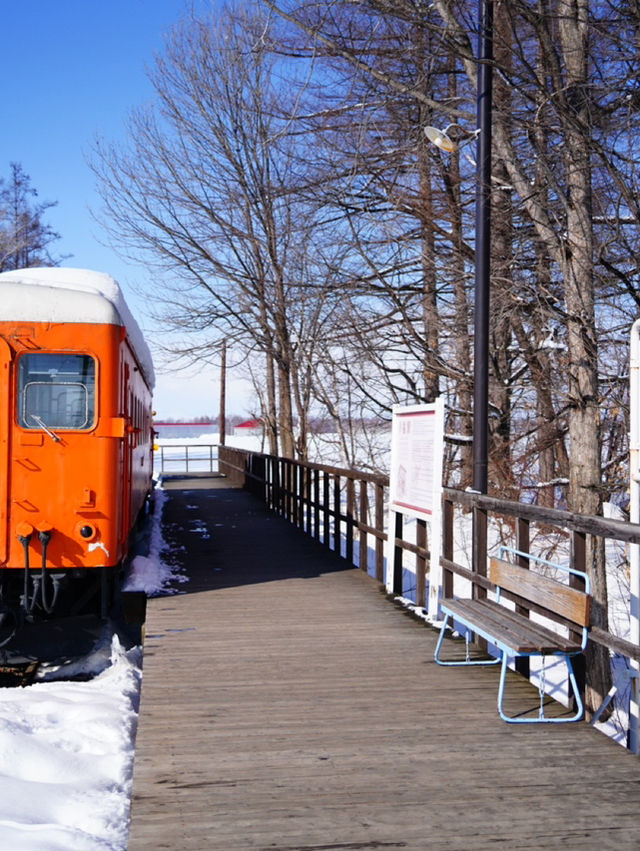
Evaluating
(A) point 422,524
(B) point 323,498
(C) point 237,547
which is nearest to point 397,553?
(A) point 422,524

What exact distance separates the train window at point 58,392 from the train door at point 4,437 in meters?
0.12

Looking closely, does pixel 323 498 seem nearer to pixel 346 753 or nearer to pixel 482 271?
pixel 482 271

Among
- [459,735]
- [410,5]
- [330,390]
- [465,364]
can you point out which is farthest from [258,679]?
[330,390]

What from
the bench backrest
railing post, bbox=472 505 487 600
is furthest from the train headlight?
the bench backrest

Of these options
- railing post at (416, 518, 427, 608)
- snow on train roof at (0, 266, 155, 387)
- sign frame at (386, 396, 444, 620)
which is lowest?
railing post at (416, 518, 427, 608)

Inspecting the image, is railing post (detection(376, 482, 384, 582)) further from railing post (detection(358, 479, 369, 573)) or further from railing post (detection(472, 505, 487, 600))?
railing post (detection(472, 505, 487, 600))

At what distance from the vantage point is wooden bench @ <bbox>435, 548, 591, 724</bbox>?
4766 millimetres

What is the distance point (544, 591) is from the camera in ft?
17.2

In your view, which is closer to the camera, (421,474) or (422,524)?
(421,474)

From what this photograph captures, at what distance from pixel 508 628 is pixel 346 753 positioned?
4.31ft

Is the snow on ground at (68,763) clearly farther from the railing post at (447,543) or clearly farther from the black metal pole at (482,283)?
the black metal pole at (482,283)

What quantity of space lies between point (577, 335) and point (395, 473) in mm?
2355

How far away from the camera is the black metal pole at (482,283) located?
7828 millimetres

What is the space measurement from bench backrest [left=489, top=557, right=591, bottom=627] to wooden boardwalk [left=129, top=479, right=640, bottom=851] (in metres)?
0.60
